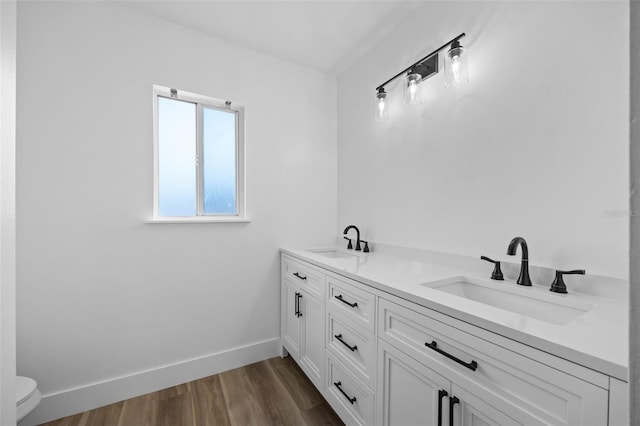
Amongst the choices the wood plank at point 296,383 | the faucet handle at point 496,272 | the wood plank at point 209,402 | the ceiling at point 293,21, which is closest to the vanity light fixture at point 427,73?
the ceiling at point 293,21

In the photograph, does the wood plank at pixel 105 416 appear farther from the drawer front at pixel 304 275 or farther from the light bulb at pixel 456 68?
the light bulb at pixel 456 68

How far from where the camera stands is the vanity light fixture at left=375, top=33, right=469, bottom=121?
1.49m

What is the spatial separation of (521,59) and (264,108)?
1690 millimetres

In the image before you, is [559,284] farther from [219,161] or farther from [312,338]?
[219,161]

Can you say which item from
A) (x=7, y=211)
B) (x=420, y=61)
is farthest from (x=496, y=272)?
(x=7, y=211)

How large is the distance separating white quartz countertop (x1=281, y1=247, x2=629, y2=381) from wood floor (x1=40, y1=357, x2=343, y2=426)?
35.1 inches

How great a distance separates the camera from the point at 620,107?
101 cm

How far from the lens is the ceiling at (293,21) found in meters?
1.79

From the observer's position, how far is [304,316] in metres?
1.91

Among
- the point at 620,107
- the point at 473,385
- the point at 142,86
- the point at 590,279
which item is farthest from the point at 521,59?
the point at 142,86

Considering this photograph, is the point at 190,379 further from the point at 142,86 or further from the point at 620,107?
the point at 620,107

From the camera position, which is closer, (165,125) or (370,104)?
(165,125)

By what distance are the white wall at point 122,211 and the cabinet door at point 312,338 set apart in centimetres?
46

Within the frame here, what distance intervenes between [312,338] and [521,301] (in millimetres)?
1181
